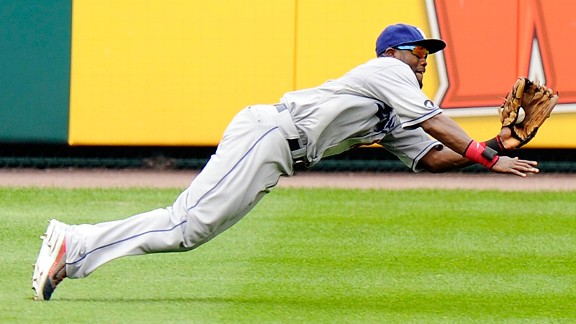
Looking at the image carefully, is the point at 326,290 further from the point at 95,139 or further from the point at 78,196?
the point at 95,139

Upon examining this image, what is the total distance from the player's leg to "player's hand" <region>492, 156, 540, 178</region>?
3.52ft

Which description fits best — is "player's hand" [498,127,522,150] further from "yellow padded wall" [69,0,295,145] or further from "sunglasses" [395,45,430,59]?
"yellow padded wall" [69,0,295,145]

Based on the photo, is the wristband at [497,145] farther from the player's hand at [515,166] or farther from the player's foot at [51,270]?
the player's foot at [51,270]

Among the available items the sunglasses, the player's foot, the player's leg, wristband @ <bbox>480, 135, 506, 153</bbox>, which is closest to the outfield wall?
the sunglasses

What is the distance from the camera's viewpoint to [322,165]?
13086mm

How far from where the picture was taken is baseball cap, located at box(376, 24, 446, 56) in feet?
21.3

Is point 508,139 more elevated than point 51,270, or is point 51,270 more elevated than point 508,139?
point 508,139

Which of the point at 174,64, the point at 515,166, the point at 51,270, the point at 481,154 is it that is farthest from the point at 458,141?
the point at 174,64

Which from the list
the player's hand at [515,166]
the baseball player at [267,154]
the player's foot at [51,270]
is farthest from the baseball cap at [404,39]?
the player's foot at [51,270]

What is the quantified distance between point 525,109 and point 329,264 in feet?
5.72

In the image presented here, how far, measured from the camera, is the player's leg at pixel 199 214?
614cm

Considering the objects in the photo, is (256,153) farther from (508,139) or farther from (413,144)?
(508,139)

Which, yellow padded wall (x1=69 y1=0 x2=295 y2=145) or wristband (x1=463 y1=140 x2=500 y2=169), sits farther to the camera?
yellow padded wall (x1=69 y1=0 x2=295 y2=145)

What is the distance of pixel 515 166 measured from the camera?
20.2 feet
